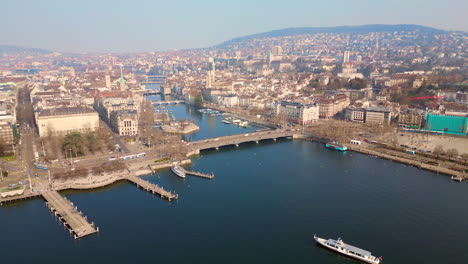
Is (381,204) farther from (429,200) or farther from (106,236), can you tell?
(106,236)

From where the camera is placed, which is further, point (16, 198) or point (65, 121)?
point (65, 121)

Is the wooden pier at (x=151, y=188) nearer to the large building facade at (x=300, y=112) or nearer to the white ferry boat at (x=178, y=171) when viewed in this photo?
the white ferry boat at (x=178, y=171)

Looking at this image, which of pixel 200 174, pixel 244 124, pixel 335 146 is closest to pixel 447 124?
pixel 335 146

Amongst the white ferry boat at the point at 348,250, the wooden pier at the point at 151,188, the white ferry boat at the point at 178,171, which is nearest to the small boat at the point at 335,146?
the white ferry boat at the point at 178,171

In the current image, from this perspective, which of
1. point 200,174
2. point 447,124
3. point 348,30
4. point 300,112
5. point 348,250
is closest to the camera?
point 348,250

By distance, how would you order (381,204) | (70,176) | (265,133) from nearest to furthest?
(381,204) < (70,176) < (265,133)

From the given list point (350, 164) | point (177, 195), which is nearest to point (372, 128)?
point (350, 164)

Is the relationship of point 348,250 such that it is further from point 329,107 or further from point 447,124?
point 329,107

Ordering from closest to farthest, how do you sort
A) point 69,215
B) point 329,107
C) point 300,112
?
point 69,215 → point 300,112 → point 329,107
